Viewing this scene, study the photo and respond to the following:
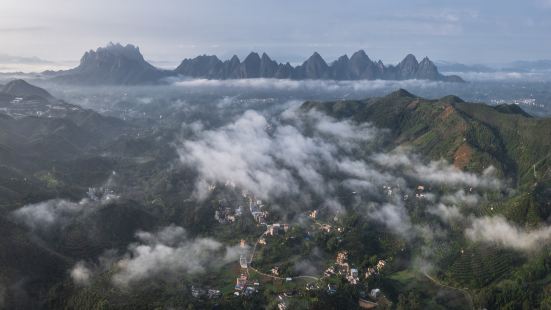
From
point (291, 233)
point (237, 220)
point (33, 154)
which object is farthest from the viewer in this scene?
point (33, 154)

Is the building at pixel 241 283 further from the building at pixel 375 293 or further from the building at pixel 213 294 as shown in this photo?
the building at pixel 375 293

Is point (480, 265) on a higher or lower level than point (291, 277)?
higher

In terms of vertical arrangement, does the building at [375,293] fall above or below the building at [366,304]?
above

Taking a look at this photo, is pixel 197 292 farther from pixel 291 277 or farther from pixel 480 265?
pixel 480 265

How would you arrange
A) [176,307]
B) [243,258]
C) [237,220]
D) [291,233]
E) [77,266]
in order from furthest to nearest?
1. [237,220]
2. [291,233]
3. [243,258]
4. [77,266]
5. [176,307]

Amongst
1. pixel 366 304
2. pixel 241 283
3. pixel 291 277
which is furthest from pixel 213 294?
pixel 366 304

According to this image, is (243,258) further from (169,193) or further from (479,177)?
(479,177)

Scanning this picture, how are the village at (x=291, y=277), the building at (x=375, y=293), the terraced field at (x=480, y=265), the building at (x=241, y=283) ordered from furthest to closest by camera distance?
the terraced field at (x=480, y=265)
the building at (x=241, y=283)
the building at (x=375, y=293)
the village at (x=291, y=277)

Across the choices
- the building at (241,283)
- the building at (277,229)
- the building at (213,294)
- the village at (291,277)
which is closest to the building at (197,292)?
the village at (291,277)

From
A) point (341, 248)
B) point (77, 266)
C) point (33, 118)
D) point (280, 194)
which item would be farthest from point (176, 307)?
point (33, 118)

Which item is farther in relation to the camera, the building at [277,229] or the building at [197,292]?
the building at [277,229]

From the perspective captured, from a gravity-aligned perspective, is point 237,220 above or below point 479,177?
below
